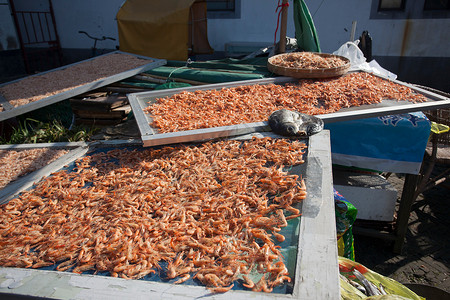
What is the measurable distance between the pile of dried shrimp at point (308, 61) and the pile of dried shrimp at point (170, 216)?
238 cm

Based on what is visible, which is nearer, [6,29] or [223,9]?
[223,9]

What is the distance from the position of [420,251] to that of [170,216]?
3.51 m

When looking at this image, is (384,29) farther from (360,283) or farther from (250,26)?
(360,283)

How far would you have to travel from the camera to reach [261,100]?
408 centimetres

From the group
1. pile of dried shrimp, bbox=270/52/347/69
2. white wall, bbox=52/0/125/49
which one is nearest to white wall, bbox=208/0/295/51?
white wall, bbox=52/0/125/49

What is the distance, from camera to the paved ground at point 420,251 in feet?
11.4

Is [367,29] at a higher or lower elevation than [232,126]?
higher

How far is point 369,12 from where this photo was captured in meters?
8.56

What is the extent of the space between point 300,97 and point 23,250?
351cm

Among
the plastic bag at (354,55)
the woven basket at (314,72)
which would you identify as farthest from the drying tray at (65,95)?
the plastic bag at (354,55)

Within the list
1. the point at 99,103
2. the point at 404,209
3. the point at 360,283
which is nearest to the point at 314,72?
the point at 404,209

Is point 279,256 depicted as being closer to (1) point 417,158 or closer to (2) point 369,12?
(1) point 417,158

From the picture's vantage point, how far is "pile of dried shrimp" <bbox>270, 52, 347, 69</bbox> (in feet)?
15.8

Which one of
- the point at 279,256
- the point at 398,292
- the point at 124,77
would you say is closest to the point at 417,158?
the point at 398,292
